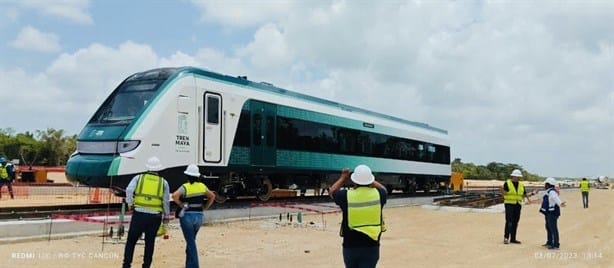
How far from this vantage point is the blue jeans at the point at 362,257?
609cm

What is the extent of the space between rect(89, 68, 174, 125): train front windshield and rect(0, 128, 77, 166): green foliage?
173 feet

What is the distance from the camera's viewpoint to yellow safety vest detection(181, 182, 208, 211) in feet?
27.5

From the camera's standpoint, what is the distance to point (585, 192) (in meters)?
31.3

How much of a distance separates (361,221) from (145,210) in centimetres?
333

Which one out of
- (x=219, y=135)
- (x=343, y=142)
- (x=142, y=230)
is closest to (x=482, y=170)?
(x=343, y=142)

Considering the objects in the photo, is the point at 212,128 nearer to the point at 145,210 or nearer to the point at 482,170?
the point at 145,210

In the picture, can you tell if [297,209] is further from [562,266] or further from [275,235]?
[562,266]

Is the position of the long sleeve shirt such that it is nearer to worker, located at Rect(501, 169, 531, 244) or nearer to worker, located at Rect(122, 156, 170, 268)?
worker, located at Rect(122, 156, 170, 268)

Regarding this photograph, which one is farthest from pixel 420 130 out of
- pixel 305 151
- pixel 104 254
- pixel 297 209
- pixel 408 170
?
pixel 104 254

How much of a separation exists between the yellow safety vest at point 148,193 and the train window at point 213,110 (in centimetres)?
778

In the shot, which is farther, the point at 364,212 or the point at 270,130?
the point at 270,130

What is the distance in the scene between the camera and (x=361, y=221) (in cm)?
609

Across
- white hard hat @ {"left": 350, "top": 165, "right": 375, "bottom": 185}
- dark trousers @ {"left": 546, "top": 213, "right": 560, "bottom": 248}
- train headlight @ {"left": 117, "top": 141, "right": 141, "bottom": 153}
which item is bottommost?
dark trousers @ {"left": 546, "top": 213, "right": 560, "bottom": 248}

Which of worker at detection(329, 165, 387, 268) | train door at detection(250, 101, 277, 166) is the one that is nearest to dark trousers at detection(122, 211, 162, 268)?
worker at detection(329, 165, 387, 268)
